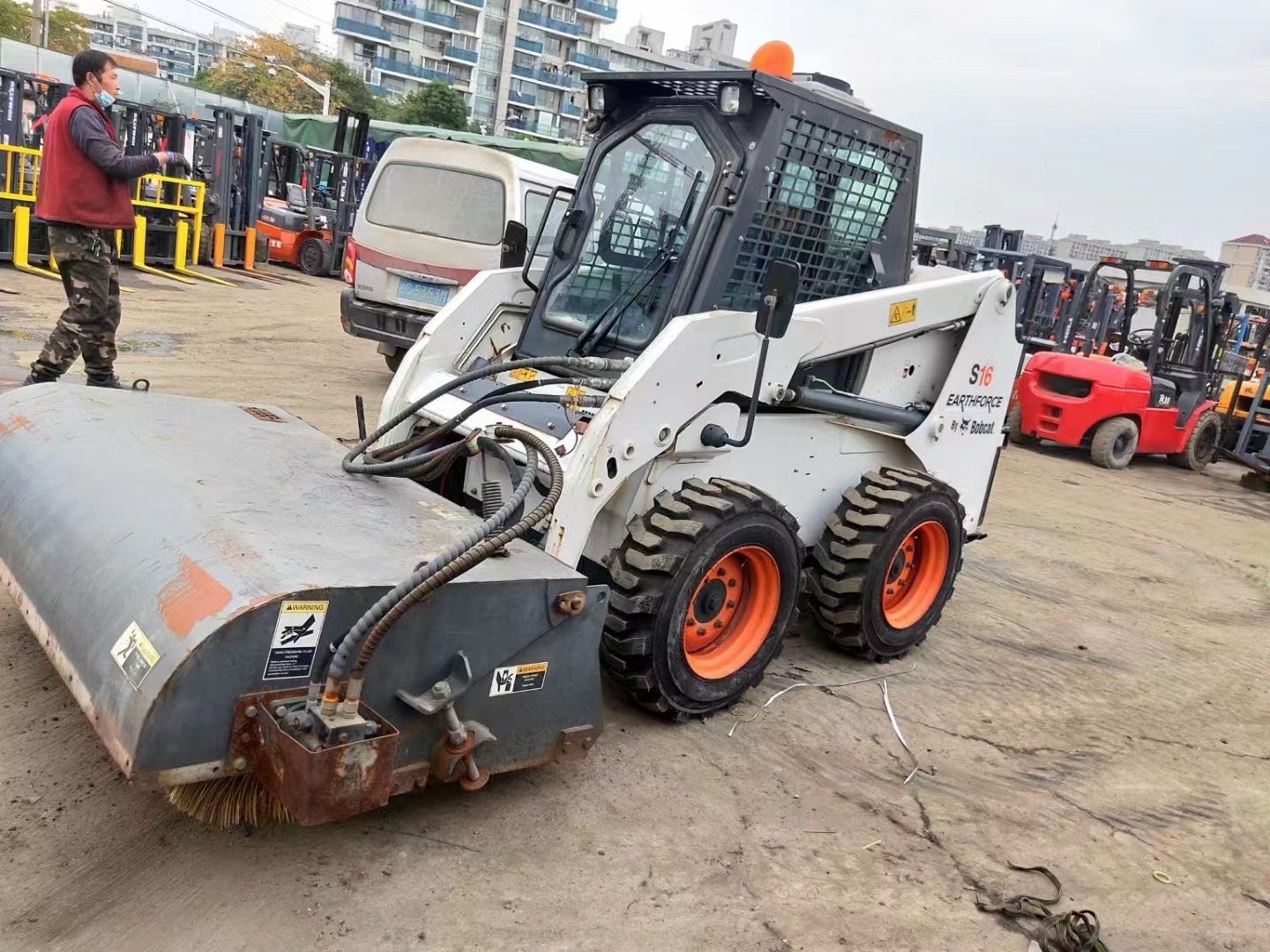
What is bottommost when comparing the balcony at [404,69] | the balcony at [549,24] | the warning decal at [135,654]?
the warning decal at [135,654]

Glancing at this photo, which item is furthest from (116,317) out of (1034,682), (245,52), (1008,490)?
(245,52)

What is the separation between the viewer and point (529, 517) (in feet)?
9.55

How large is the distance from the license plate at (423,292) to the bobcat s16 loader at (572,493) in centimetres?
370

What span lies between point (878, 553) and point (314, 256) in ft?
56.0

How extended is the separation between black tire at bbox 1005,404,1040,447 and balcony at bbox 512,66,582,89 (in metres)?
82.9

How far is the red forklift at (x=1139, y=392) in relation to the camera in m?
11.2

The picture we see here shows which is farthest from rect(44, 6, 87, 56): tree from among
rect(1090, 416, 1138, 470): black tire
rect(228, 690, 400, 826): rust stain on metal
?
rect(228, 690, 400, 826): rust stain on metal

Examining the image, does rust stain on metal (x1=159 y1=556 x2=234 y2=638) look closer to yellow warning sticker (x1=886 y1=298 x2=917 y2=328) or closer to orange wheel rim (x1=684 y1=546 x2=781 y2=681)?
orange wheel rim (x1=684 y1=546 x2=781 y2=681)

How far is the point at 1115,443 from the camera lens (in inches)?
448

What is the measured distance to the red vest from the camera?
18.3ft

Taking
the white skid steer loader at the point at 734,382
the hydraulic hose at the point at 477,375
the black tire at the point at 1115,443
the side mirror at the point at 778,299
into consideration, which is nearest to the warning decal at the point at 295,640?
the white skid steer loader at the point at 734,382

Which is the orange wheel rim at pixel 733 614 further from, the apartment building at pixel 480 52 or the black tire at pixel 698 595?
the apartment building at pixel 480 52

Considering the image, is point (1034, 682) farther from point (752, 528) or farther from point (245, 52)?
point (245, 52)

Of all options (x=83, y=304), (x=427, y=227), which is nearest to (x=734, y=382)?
(x=83, y=304)
